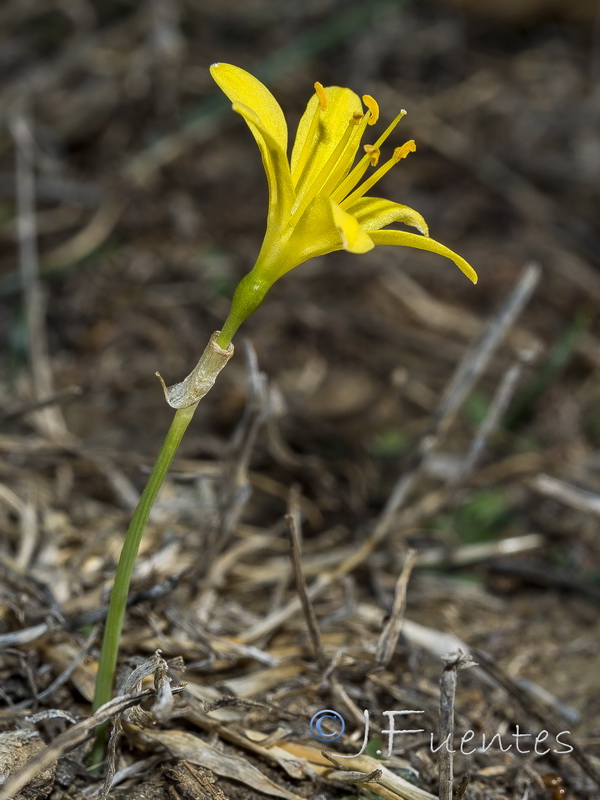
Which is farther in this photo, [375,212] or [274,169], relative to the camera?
[375,212]

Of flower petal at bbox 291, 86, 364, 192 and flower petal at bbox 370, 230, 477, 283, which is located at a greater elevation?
flower petal at bbox 291, 86, 364, 192

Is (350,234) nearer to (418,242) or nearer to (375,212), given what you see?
(418,242)

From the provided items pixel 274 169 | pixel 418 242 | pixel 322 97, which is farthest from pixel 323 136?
pixel 418 242

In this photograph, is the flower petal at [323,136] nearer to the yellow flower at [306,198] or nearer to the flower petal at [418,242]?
the yellow flower at [306,198]

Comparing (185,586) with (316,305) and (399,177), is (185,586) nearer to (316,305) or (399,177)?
(316,305)

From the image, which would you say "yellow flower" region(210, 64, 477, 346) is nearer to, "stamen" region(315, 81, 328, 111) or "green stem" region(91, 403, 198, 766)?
"stamen" region(315, 81, 328, 111)

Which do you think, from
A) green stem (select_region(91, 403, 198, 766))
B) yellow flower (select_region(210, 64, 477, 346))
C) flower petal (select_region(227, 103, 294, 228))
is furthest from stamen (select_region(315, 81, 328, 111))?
green stem (select_region(91, 403, 198, 766))
